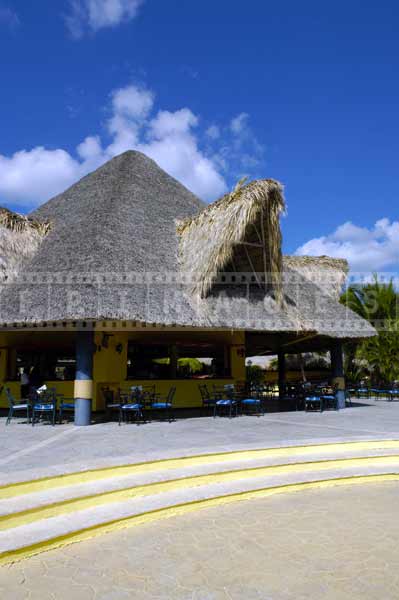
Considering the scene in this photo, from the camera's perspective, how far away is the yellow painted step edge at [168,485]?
4250mm

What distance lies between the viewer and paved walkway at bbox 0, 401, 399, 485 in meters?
5.61

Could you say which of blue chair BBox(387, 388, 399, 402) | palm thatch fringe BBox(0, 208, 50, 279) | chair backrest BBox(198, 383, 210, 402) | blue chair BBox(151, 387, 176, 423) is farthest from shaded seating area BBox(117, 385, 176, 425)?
blue chair BBox(387, 388, 399, 402)

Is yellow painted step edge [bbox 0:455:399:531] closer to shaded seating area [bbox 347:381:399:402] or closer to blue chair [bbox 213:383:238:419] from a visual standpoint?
blue chair [bbox 213:383:238:419]

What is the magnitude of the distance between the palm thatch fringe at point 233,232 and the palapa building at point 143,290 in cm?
4

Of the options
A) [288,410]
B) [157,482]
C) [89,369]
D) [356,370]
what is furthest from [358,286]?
[157,482]

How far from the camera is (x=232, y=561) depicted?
369cm

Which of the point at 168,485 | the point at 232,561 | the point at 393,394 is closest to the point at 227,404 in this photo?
the point at 168,485

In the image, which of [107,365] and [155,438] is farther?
[107,365]

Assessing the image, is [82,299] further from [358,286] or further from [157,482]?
[358,286]

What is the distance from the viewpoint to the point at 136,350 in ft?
43.1

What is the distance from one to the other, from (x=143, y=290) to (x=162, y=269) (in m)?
Result: 1.33

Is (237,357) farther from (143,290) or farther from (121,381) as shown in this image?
(143,290)

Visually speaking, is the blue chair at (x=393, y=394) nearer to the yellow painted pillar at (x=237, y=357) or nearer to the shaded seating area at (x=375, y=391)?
the shaded seating area at (x=375, y=391)

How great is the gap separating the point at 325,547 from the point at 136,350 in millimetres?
9675
